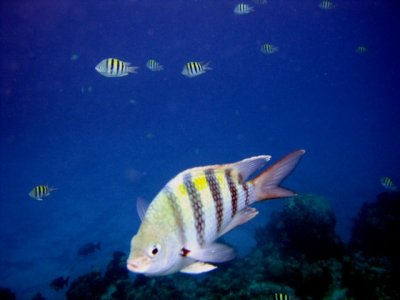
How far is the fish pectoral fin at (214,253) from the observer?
6.31 ft

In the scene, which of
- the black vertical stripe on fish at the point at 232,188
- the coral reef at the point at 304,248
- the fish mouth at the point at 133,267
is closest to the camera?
the fish mouth at the point at 133,267

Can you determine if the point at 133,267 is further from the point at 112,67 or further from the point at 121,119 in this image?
the point at 121,119

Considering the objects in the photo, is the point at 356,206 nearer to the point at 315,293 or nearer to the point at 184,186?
the point at 315,293

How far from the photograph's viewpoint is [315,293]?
637 cm

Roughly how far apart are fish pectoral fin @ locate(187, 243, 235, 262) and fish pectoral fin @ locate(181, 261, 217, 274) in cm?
12

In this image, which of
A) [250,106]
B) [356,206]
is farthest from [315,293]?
[250,106]

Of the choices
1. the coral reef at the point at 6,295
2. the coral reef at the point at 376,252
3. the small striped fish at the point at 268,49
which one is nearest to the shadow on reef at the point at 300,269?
the coral reef at the point at 376,252

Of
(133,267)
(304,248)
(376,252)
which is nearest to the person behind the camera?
(133,267)

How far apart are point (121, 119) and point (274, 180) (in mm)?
105659

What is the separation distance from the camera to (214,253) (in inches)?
76.9

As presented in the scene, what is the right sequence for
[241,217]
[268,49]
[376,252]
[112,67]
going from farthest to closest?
1. [268,49]
2. [376,252]
3. [112,67]
4. [241,217]

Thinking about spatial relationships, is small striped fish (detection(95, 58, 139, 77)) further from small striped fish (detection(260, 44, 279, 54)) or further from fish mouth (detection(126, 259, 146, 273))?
small striped fish (detection(260, 44, 279, 54))

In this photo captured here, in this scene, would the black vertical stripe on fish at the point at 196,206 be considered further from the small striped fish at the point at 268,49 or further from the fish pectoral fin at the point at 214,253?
the small striped fish at the point at 268,49

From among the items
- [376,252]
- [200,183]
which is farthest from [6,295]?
[376,252]
